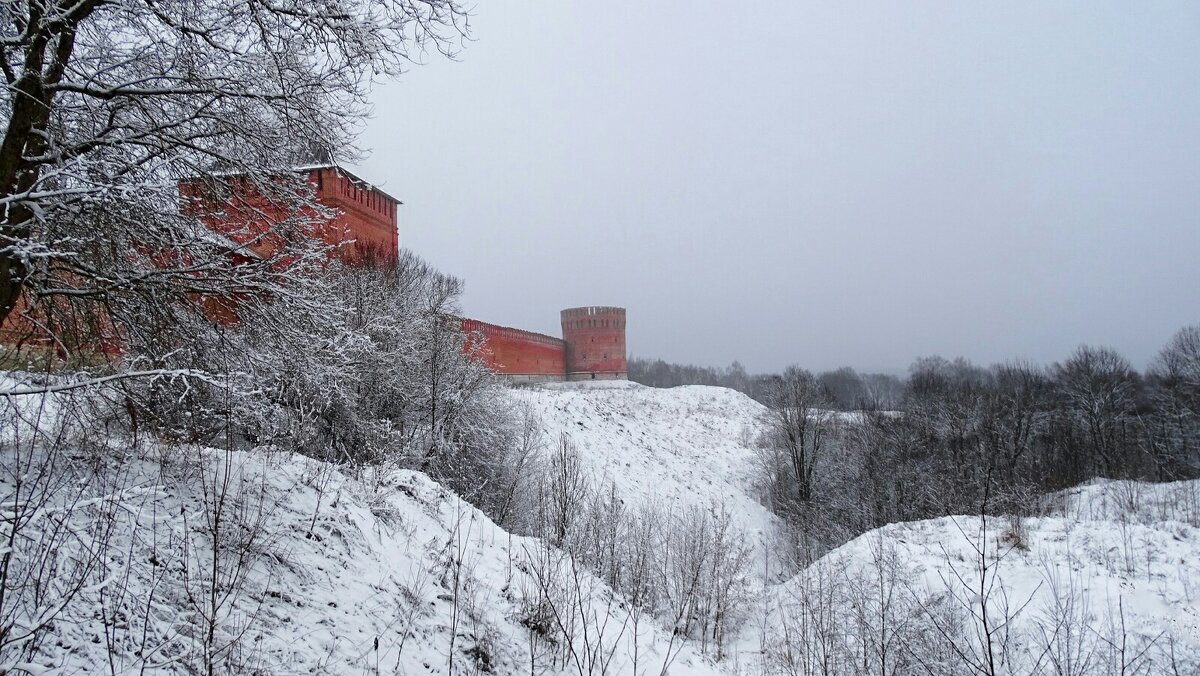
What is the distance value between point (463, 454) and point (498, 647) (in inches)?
445

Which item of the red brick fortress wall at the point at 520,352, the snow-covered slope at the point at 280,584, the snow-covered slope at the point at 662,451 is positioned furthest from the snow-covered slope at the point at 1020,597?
the red brick fortress wall at the point at 520,352

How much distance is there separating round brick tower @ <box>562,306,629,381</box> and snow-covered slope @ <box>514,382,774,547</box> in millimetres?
9572

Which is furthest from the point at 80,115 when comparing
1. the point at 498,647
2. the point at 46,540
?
the point at 498,647

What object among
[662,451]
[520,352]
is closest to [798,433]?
[662,451]

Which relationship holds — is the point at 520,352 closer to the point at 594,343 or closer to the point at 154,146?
the point at 594,343

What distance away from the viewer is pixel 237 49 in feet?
12.8

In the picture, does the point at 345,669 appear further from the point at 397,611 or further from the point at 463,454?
the point at 463,454

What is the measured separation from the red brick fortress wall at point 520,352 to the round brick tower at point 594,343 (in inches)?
45.6

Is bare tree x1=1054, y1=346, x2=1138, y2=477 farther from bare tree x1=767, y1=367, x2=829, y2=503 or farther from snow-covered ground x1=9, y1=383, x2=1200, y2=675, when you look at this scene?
snow-covered ground x1=9, y1=383, x2=1200, y2=675

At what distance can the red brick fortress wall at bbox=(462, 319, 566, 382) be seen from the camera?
84.8 ft

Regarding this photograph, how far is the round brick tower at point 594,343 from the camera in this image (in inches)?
1660

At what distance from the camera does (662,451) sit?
912 inches

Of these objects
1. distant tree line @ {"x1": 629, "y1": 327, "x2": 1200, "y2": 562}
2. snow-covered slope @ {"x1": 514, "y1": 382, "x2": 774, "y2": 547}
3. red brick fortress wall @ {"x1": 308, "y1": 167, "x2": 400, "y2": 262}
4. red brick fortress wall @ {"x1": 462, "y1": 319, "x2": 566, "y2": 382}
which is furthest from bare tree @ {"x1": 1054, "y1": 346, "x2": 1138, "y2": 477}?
red brick fortress wall @ {"x1": 308, "y1": 167, "x2": 400, "y2": 262}

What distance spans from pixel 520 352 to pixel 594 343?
11207mm
